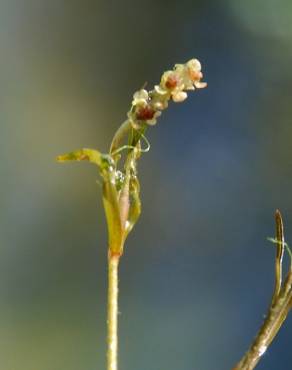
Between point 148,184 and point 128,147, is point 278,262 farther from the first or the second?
point 148,184

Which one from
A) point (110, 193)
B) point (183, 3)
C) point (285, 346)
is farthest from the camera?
point (183, 3)

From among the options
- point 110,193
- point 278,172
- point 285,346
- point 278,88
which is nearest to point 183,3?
point 278,88

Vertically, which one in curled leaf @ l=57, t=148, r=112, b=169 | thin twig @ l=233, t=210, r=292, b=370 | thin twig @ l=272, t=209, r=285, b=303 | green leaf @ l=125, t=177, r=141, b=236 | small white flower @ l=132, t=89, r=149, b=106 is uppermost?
small white flower @ l=132, t=89, r=149, b=106

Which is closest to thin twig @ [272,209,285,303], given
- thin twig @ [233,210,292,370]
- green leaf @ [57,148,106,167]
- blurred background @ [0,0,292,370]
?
thin twig @ [233,210,292,370]

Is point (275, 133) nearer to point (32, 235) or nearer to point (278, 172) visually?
point (278, 172)

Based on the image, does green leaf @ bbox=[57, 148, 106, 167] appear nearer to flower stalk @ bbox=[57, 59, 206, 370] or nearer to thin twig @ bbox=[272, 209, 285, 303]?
flower stalk @ bbox=[57, 59, 206, 370]

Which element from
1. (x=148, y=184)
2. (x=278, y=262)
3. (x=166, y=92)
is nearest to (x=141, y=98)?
(x=166, y=92)
